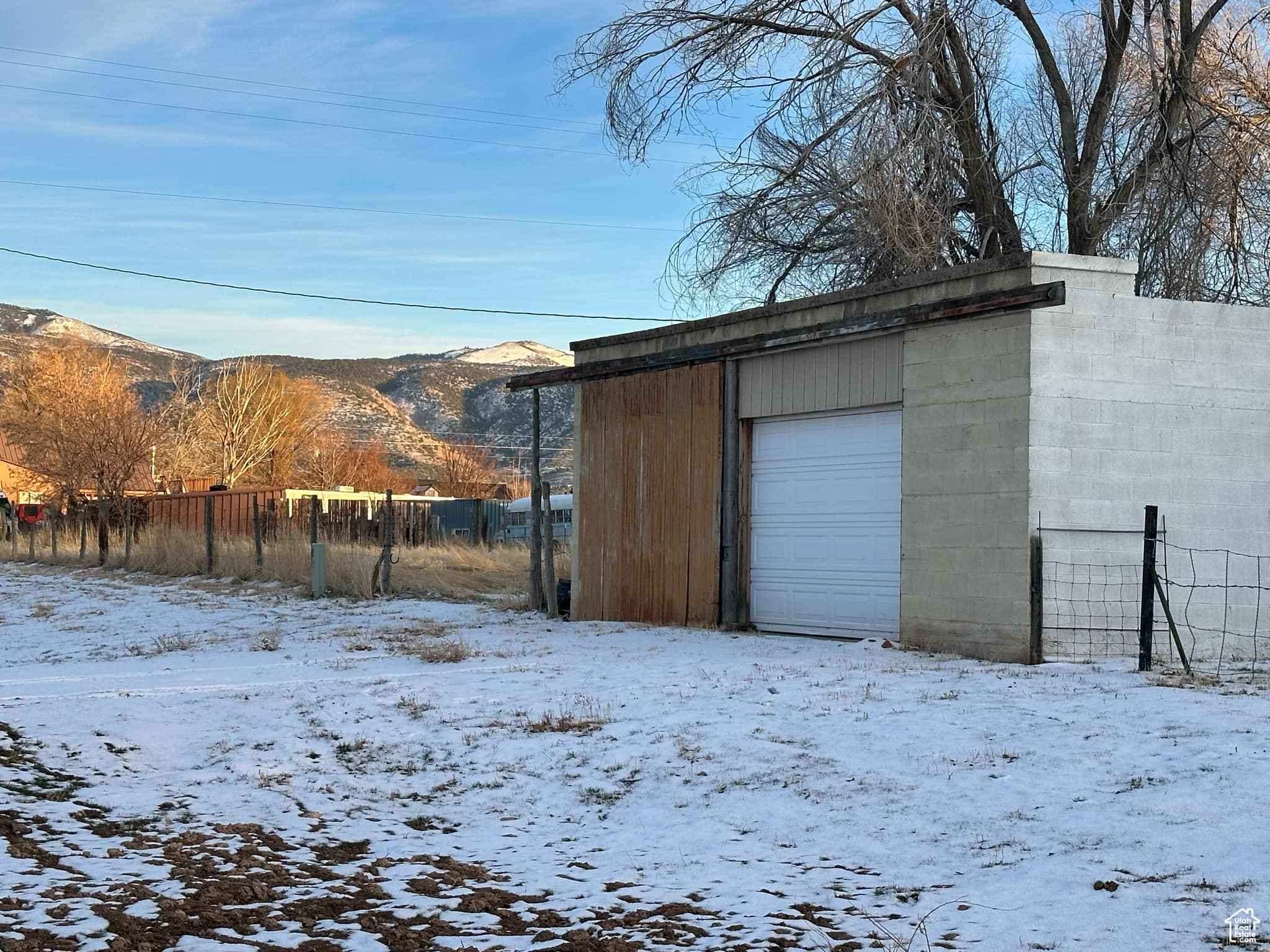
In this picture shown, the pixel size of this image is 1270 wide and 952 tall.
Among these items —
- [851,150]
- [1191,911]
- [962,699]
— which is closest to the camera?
[1191,911]

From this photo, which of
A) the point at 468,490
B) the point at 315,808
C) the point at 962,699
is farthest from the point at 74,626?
the point at 468,490

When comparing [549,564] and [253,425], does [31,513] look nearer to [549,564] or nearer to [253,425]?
[253,425]

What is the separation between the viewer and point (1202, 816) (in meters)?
A: 6.25

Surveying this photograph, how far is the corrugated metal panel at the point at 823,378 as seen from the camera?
13.2m

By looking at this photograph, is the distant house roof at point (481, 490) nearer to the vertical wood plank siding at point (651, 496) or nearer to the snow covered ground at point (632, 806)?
the vertical wood plank siding at point (651, 496)

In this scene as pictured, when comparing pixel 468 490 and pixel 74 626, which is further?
pixel 468 490

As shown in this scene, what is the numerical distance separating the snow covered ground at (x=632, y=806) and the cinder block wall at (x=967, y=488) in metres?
0.71

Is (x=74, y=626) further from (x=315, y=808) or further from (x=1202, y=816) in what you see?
(x=1202, y=816)

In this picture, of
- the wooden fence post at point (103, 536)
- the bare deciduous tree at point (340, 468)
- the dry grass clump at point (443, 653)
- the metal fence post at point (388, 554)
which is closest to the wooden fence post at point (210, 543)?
the wooden fence post at point (103, 536)

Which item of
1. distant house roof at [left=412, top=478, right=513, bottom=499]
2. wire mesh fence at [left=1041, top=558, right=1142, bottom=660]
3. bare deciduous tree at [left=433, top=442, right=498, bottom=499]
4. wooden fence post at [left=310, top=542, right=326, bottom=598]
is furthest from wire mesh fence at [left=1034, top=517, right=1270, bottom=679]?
distant house roof at [left=412, top=478, right=513, bottom=499]

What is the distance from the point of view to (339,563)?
22.5 metres

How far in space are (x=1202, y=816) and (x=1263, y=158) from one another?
47.1 ft

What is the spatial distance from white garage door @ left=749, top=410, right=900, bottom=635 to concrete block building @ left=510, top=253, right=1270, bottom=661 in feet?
0.07

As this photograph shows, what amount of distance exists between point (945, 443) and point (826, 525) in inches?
81.4
